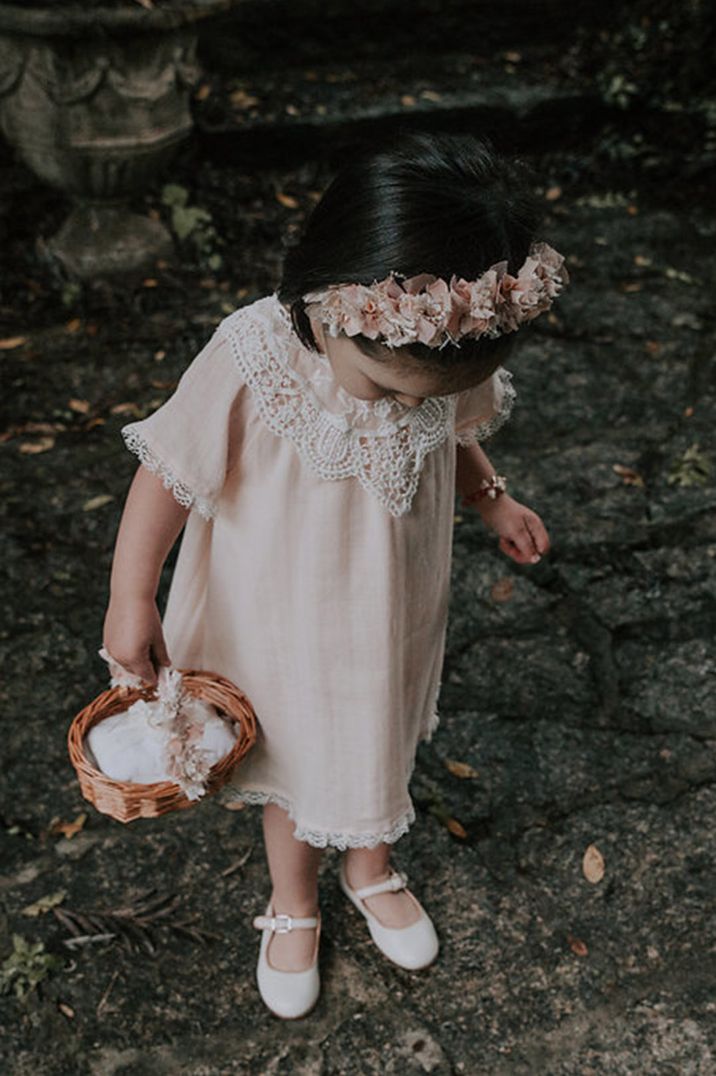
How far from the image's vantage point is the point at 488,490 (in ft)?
6.93

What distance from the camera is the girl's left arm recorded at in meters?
2.09

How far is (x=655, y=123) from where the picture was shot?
5.08 m

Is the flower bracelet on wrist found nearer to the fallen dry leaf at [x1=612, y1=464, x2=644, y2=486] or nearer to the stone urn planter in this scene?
the fallen dry leaf at [x1=612, y1=464, x2=644, y2=486]

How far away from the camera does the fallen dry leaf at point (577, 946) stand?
2242mm

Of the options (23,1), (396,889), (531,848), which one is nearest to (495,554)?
(531,848)

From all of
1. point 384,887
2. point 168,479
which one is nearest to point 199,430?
point 168,479

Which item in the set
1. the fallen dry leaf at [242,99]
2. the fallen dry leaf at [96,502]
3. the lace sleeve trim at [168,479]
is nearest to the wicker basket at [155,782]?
the lace sleeve trim at [168,479]

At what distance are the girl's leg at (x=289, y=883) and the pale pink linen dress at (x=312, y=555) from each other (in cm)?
8

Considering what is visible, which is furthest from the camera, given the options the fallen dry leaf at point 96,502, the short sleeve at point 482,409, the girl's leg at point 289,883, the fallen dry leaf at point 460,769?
the fallen dry leaf at point 96,502

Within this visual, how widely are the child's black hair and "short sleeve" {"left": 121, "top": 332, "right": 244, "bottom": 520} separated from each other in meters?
0.19

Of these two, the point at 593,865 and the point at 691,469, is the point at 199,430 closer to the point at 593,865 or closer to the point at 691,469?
the point at 593,865

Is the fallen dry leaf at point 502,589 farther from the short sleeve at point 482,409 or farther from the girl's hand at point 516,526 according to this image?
the short sleeve at point 482,409

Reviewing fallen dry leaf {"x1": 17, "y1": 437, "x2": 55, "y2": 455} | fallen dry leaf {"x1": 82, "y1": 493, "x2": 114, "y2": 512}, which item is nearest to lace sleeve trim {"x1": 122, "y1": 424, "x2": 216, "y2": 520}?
fallen dry leaf {"x1": 82, "y1": 493, "x2": 114, "y2": 512}

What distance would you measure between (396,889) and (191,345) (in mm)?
2054
